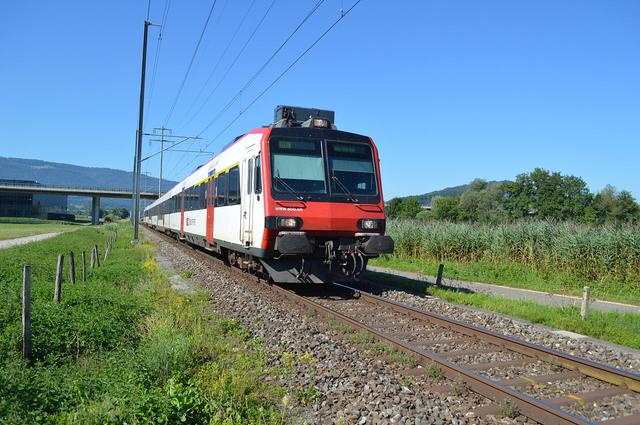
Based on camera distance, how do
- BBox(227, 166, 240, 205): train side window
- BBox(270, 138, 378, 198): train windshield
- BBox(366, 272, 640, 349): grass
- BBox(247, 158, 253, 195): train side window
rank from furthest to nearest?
A: BBox(227, 166, 240, 205): train side window, BBox(247, 158, 253, 195): train side window, BBox(270, 138, 378, 198): train windshield, BBox(366, 272, 640, 349): grass

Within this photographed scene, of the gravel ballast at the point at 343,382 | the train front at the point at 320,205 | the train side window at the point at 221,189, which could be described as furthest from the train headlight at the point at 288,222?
the train side window at the point at 221,189

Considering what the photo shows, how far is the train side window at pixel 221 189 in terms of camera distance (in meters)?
14.2

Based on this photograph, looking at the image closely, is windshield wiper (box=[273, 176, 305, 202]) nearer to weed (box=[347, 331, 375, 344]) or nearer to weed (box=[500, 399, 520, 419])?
weed (box=[347, 331, 375, 344])

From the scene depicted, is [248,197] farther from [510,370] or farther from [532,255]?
[532,255]

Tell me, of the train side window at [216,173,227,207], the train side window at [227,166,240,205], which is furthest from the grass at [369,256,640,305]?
the train side window at [227,166,240,205]

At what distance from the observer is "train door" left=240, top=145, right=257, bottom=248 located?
439 inches

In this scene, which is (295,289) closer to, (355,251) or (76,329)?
(355,251)

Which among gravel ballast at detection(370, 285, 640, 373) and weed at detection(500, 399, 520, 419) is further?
gravel ballast at detection(370, 285, 640, 373)

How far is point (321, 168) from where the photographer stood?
35.9 ft

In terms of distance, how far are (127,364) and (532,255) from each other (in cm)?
1573

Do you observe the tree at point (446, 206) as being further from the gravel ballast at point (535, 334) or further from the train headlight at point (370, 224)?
the gravel ballast at point (535, 334)

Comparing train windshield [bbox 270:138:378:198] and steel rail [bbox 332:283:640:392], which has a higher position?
train windshield [bbox 270:138:378:198]

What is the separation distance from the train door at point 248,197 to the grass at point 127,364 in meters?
2.13

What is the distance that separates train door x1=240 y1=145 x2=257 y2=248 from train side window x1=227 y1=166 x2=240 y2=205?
19.6 inches
